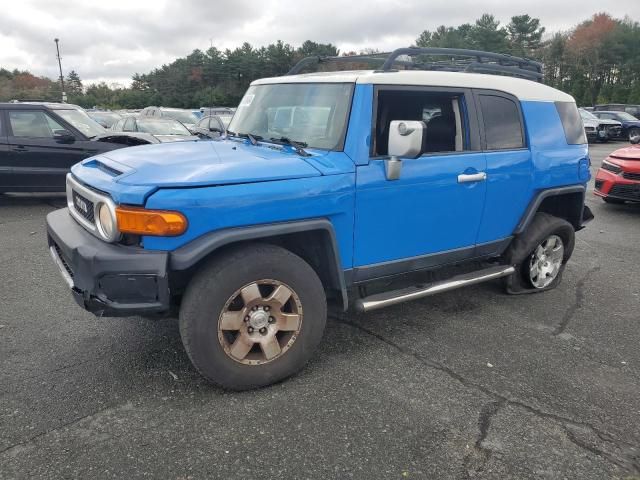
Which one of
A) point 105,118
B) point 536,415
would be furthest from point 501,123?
point 105,118

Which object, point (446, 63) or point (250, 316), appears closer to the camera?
point (250, 316)

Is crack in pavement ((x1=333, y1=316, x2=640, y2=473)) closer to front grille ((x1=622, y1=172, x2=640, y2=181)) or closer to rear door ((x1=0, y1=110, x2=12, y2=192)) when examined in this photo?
front grille ((x1=622, y1=172, x2=640, y2=181))

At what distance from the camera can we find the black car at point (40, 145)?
26.1 feet

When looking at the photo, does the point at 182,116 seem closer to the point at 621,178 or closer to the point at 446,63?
the point at 621,178

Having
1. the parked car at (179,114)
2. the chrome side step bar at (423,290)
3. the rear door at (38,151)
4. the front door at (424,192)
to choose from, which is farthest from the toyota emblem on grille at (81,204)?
the parked car at (179,114)

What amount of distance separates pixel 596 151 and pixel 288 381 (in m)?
20.2

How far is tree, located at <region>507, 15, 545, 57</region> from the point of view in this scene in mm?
61469

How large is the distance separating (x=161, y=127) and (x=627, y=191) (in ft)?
32.2

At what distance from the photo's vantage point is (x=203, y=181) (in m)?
2.69

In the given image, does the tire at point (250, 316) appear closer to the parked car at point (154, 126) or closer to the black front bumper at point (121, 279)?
the black front bumper at point (121, 279)

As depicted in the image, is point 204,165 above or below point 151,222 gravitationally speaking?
above

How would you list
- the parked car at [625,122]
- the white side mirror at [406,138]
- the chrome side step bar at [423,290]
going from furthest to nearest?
the parked car at [625,122] → the chrome side step bar at [423,290] → the white side mirror at [406,138]

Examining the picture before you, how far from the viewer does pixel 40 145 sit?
804 centimetres

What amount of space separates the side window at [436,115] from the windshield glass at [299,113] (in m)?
0.39
